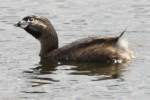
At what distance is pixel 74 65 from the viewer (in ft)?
→ 57.9

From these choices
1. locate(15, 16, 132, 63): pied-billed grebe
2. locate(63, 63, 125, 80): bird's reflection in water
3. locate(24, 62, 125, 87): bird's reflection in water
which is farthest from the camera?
locate(15, 16, 132, 63): pied-billed grebe

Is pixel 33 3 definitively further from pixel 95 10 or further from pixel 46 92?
pixel 46 92

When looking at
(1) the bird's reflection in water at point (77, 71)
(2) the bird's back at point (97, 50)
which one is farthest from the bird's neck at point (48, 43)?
(1) the bird's reflection in water at point (77, 71)

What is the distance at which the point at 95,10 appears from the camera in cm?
2220

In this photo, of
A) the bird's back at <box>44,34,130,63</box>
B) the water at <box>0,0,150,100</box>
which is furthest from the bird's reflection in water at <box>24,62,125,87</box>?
the bird's back at <box>44,34,130,63</box>

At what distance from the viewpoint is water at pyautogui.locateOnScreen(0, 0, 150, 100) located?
14.5 metres

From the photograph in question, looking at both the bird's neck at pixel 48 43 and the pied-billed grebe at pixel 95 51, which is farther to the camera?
the bird's neck at pixel 48 43

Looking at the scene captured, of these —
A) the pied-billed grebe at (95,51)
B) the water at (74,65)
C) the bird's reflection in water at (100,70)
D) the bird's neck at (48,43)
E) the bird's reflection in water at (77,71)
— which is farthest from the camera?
the bird's neck at (48,43)

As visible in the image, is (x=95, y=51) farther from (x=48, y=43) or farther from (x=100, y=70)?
(x=48, y=43)

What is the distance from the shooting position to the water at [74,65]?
1450 centimetres

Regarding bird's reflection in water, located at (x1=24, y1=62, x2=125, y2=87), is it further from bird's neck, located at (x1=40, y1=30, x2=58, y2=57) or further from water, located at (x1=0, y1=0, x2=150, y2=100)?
bird's neck, located at (x1=40, y1=30, x2=58, y2=57)

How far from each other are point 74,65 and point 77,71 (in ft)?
2.95

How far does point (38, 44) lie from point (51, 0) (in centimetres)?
405

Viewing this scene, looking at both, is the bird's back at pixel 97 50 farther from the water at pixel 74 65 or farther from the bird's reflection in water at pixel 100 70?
the water at pixel 74 65
